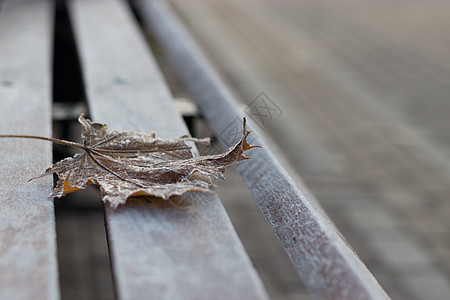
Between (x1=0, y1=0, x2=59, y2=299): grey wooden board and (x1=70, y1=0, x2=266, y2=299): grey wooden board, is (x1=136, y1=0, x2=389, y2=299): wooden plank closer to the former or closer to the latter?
(x1=70, y1=0, x2=266, y2=299): grey wooden board

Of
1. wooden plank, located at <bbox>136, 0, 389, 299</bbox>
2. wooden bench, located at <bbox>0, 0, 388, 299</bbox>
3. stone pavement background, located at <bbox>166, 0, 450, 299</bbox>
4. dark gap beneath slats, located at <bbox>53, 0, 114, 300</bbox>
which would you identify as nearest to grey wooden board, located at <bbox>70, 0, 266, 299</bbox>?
wooden bench, located at <bbox>0, 0, 388, 299</bbox>

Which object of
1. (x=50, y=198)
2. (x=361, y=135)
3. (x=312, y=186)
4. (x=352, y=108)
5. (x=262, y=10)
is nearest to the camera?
Result: (x=50, y=198)

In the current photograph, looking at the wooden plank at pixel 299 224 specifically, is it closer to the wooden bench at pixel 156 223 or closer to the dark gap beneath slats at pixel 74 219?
the wooden bench at pixel 156 223

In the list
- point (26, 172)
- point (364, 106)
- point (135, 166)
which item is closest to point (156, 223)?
point (135, 166)

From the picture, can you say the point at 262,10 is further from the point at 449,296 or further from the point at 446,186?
the point at 449,296

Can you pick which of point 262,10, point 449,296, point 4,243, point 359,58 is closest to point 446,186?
point 449,296

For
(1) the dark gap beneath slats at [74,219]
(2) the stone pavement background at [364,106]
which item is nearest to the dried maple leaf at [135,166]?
(2) the stone pavement background at [364,106]
